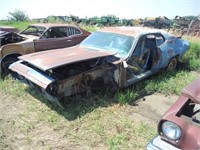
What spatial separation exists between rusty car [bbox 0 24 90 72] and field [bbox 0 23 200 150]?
925mm

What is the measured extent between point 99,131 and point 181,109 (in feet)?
5.88

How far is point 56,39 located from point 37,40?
75 centimetres

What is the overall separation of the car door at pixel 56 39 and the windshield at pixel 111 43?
192 cm

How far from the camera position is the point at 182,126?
207 centimetres

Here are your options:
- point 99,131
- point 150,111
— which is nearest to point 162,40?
point 150,111

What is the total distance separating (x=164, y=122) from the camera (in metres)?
2.25

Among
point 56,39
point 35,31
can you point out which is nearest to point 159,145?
point 56,39

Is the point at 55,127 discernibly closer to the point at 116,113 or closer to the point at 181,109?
the point at 116,113

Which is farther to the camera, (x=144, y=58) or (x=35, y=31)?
(x=35, y=31)

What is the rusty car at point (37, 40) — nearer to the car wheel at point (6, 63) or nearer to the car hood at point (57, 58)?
the car wheel at point (6, 63)

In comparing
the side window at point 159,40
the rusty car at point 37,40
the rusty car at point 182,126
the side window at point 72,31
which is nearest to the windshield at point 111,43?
the side window at point 159,40

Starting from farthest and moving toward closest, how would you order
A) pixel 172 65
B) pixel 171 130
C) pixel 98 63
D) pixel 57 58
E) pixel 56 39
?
pixel 56 39 → pixel 172 65 → pixel 98 63 → pixel 57 58 → pixel 171 130

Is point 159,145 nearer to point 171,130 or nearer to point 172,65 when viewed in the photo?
point 171,130

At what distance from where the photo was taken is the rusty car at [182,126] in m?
2.05
